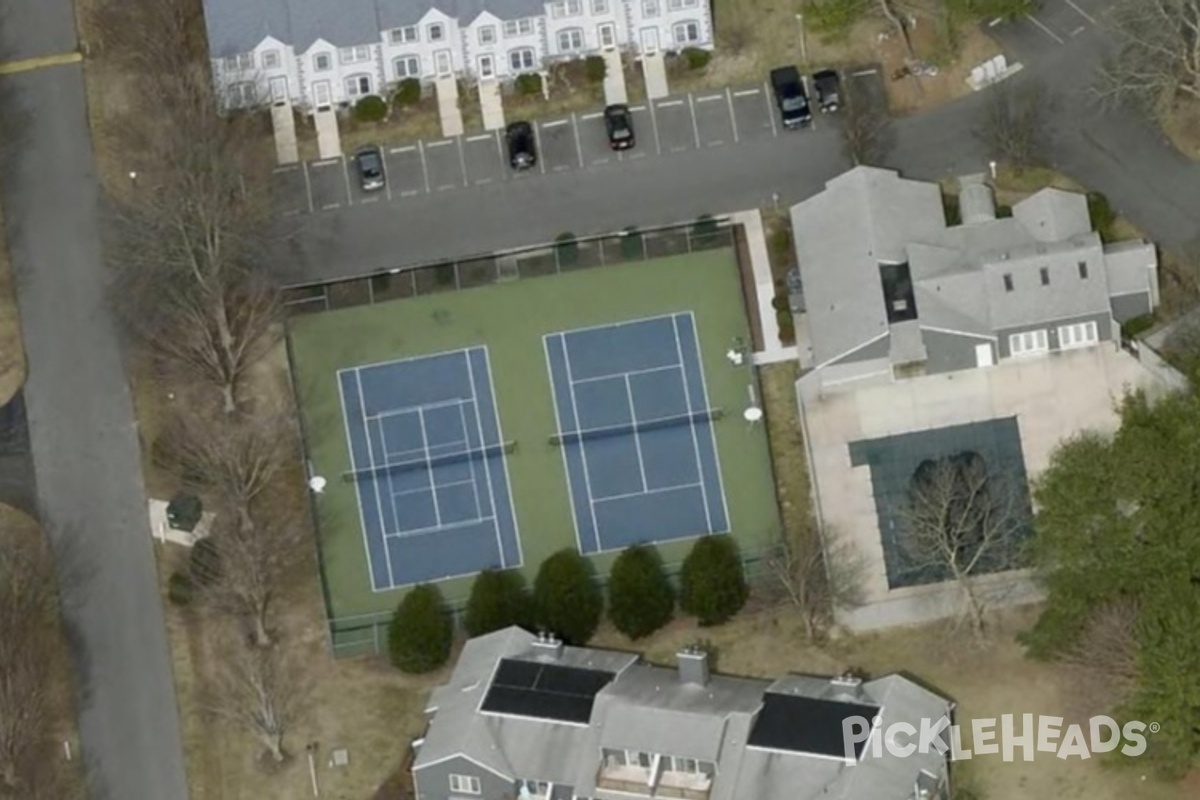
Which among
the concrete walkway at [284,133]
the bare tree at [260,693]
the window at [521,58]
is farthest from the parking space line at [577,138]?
the bare tree at [260,693]

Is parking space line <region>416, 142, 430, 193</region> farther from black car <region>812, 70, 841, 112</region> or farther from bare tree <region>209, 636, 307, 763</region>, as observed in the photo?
bare tree <region>209, 636, 307, 763</region>

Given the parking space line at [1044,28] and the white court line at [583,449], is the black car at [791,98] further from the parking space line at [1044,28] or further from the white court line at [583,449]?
the white court line at [583,449]

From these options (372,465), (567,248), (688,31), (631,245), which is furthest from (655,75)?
(372,465)

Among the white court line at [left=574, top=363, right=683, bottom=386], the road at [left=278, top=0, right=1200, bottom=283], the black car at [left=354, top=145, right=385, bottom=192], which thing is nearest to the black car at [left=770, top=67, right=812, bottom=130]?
the road at [left=278, top=0, right=1200, bottom=283]

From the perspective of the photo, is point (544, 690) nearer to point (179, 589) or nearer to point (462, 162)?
point (179, 589)

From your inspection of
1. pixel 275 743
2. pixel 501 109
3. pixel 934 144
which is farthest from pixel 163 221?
pixel 934 144

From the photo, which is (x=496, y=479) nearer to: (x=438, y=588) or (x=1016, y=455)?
(x=438, y=588)

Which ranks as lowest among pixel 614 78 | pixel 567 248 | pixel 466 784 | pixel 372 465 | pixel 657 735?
pixel 466 784
